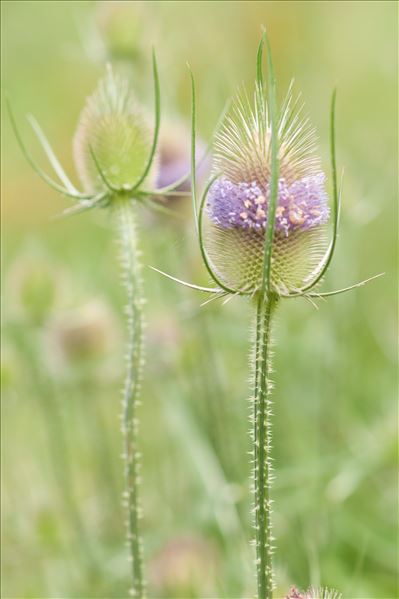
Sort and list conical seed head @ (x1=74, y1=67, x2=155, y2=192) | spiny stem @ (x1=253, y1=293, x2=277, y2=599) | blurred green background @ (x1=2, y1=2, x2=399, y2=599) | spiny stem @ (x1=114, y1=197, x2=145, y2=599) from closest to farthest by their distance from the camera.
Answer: spiny stem @ (x1=253, y1=293, x2=277, y2=599), spiny stem @ (x1=114, y1=197, x2=145, y2=599), conical seed head @ (x1=74, y1=67, x2=155, y2=192), blurred green background @ (x1=2, y1=2, x2=399, y2=599)

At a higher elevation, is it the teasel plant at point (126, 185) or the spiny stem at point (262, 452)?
the teasel plant at point (126, 185)

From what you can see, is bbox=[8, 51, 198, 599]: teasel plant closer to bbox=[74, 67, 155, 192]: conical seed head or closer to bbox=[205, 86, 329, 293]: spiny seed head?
bbox=[74, 67, 155, 192]: conical seed head

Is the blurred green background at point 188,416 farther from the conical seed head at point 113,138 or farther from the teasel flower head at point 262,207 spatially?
the teasel flower head at point 262,207

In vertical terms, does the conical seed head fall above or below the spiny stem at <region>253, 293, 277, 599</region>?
above

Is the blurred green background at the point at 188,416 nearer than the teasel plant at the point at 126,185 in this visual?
No

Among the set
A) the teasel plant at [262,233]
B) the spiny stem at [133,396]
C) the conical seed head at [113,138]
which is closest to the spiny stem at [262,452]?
the teasel plant at [262,233]

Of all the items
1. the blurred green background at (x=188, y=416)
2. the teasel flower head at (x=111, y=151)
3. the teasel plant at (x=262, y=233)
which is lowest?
the blurred green background at (x=188, y=416)

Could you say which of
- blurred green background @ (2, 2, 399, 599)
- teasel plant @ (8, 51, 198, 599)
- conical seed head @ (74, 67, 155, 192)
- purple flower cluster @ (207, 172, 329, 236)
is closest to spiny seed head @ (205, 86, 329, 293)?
purple flower cluster @ (207, 172, 329, 236)

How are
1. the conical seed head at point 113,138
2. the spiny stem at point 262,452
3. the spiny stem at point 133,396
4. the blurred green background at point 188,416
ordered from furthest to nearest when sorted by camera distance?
the blurred green background at point 188,416 < the conical seed head at point 113,138 < the spiny stem at point 133,396 < the spiny stem at point 262,452
